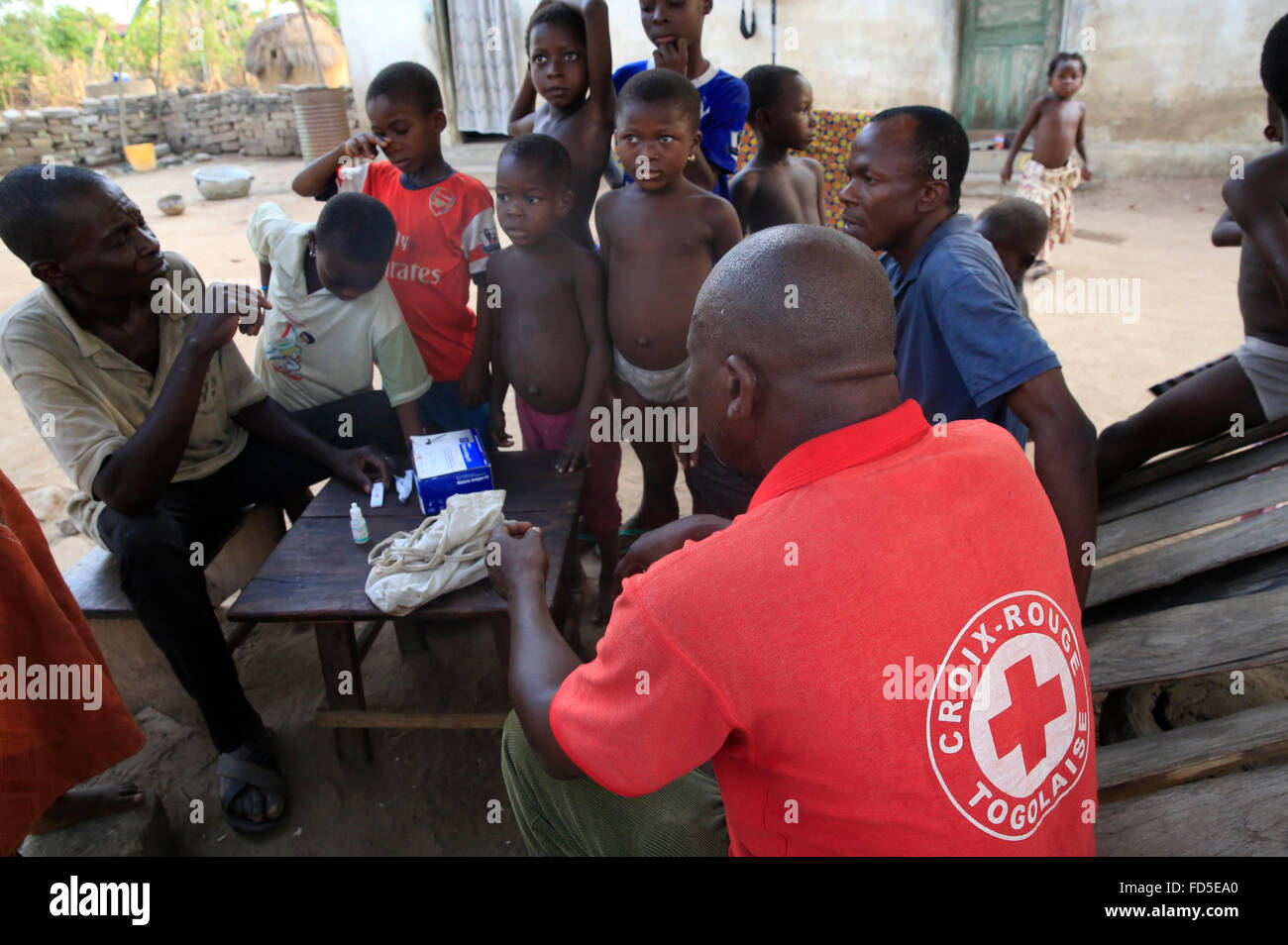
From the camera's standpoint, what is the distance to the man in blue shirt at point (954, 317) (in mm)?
1806

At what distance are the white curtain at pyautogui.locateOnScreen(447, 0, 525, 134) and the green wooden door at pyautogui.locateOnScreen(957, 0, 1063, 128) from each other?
5391 mm

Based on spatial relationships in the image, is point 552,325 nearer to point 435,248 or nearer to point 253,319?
point 435,248

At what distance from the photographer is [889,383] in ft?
4.09

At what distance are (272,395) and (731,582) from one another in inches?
98.4

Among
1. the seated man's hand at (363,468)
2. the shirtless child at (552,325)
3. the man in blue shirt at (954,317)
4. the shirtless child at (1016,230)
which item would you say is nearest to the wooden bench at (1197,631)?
the man in blue shirt at (954,317)

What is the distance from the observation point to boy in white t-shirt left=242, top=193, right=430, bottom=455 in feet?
9.00

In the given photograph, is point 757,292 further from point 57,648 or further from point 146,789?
point 146,789

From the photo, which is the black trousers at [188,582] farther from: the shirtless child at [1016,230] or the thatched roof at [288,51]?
the thatched roof at [288,51]

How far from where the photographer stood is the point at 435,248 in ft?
10.5

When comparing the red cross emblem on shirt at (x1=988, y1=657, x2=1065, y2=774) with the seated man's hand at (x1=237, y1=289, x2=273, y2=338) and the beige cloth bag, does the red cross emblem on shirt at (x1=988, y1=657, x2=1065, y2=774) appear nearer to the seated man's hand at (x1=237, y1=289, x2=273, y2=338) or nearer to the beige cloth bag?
the beige cloth bag

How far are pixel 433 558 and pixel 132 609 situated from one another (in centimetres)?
109

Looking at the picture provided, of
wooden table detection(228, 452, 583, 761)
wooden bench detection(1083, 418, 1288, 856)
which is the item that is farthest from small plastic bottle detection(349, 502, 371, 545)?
wooden bench detection(1083, 418, 1288, 856)
